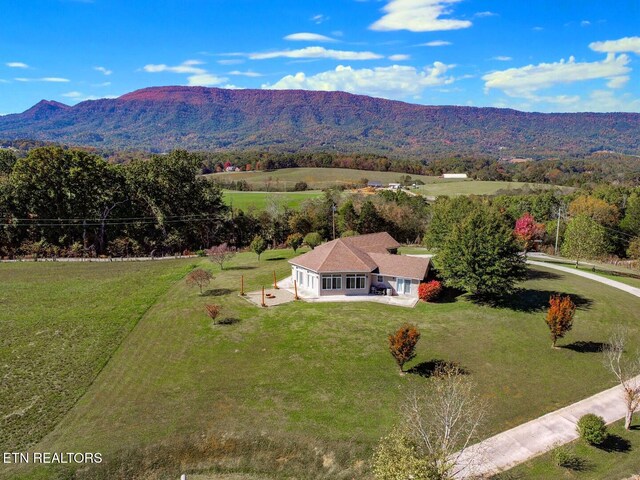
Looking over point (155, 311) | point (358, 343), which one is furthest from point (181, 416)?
point (155, 311)

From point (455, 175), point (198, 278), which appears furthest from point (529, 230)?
point (455, 175)

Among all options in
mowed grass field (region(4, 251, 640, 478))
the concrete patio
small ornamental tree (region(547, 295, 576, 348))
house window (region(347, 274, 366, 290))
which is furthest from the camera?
house window (region(347, 274, 366, 290))

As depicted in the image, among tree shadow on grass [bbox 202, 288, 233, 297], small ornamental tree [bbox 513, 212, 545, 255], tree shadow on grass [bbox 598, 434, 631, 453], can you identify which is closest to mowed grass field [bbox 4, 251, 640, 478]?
tree shadow on grass [bbox 202, 288, 233, 297]

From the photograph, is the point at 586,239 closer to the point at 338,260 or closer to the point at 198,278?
the point at 338,260

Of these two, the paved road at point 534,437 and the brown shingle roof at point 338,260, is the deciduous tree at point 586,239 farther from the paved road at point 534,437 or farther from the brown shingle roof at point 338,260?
the paved road at point 534,437

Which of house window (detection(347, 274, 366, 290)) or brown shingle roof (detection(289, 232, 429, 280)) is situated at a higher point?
brown shingle roof (detection(289, 232, 429, 280))

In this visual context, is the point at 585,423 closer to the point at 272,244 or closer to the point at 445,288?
the point at 445,288

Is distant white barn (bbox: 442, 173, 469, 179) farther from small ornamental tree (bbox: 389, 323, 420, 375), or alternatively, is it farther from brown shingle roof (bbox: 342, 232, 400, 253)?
small ornamental tree (bbox: 389, 323, 420, 375)
